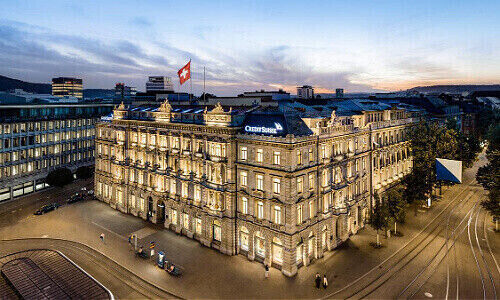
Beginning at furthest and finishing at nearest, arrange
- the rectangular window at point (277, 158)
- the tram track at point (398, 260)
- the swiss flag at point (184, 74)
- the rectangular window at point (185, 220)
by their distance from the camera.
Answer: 1. the swiss flag at point (184, 74)
2. the rectangular window at point (185, 220)
3. the rectangular window at point (277, 158)
4. the tram track at point (398, 260)

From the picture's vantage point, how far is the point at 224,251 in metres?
56.1

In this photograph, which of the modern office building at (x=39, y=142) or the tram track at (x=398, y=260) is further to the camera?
the modern office building at (x=39, y=142)

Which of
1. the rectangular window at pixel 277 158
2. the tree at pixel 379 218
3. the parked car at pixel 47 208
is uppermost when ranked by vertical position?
the rectangular window at pixel 277 158

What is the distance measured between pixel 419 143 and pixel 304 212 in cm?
4744

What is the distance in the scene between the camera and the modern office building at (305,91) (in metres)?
90.8

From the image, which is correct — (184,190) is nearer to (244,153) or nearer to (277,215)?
(244,153)

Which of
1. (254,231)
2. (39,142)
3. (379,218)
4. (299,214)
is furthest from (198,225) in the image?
(39,142)

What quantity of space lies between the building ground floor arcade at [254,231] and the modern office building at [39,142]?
135ft

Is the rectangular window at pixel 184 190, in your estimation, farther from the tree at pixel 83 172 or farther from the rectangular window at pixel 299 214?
the tree at pixel 83 172

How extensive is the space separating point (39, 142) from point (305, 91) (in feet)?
276

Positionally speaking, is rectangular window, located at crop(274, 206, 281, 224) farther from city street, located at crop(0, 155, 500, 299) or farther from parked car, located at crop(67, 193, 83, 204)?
parked car, located at crop(67, 193, 83, 204)

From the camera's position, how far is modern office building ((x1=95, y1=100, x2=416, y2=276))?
49.9 m

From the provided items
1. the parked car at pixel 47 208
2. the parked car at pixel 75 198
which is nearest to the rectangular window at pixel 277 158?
the parked car at pixel 47 208

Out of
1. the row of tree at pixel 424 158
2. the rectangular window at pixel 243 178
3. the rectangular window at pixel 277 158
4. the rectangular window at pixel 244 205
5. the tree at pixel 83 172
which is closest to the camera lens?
the rectangular window at pixel 277 158
